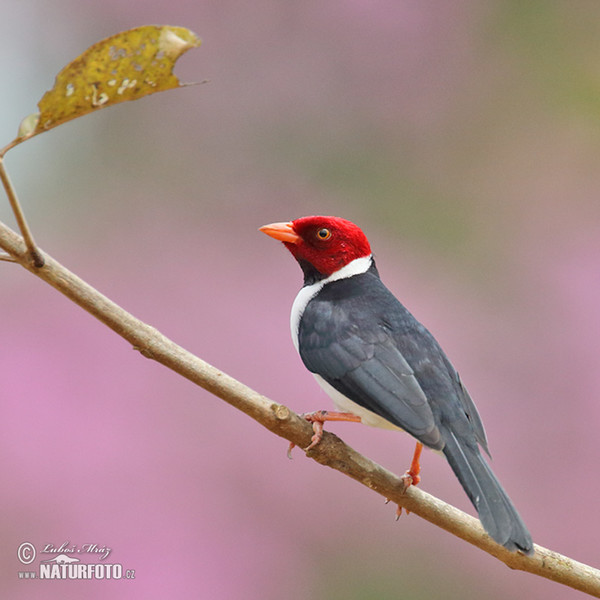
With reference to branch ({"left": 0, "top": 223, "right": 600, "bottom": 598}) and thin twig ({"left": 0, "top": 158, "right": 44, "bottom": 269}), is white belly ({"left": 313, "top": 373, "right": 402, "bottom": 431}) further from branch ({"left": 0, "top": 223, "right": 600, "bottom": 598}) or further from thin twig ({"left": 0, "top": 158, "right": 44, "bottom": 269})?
thin twig ({"left": 0, "top": 158, "right": 44, "bottom": 269})

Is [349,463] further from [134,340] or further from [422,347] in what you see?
[134,340]

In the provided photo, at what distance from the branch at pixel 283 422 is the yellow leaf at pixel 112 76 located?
205mm

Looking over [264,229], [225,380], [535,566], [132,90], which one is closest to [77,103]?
[132,90]

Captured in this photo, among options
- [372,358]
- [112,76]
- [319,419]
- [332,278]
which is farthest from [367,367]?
[112,76]

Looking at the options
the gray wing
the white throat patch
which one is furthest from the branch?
the white throat patch

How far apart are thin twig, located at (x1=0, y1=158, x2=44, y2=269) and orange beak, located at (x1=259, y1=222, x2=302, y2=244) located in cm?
69

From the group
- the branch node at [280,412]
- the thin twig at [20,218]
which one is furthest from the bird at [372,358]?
the thin twig at [20,218]

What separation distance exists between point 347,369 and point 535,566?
492 millimetres

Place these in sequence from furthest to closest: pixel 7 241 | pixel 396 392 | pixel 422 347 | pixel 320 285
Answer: pixel 320 285
pixel 422 347
pixel 396 392
pixel 7 241

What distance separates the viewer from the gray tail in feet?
3.95

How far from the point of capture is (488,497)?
1.31m

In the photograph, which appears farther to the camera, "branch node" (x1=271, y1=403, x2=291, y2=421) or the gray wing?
the gray wing

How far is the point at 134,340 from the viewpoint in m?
1.17

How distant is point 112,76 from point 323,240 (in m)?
0.83
